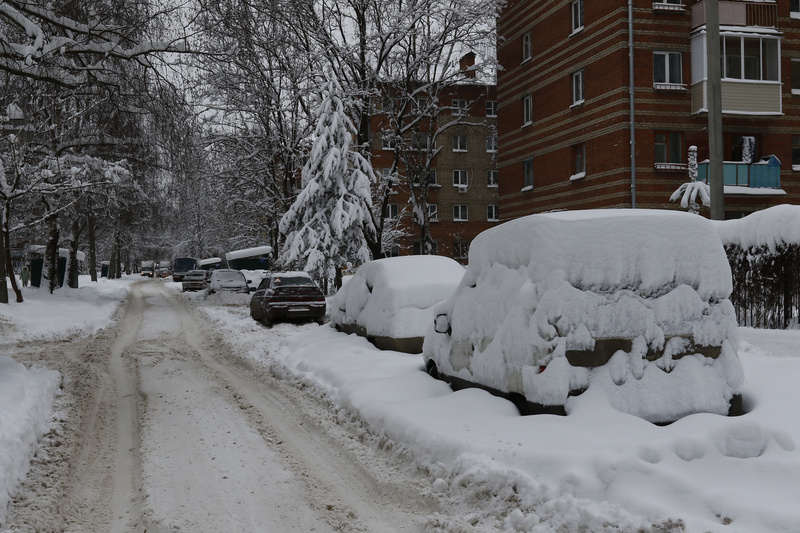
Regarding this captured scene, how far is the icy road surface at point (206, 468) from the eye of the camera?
4941 mm

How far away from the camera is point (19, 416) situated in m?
6.87

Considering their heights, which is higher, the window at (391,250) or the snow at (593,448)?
the window at (391,250)

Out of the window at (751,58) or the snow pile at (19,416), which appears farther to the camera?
the window at (751,58)

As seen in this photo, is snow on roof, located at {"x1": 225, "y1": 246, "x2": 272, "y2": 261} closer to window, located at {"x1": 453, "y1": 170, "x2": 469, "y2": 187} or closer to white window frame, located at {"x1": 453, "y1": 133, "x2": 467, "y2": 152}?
window, located at {"x1": 453, "y1": 170, "x2": 469, "y2": 187}

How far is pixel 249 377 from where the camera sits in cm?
1133

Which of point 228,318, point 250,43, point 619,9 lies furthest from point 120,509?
point 619,9

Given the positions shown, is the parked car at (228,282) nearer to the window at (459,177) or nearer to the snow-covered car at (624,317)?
the window at (459,177)

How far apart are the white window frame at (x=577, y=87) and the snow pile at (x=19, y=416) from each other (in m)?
23.6

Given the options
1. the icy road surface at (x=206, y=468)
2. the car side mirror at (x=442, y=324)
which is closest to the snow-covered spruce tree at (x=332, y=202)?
the icy road surface at (x=206, y=468)

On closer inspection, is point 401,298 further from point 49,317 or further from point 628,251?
point 49,317

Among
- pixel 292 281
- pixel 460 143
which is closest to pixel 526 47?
pixel 292 281

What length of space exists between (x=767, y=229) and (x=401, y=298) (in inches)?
263

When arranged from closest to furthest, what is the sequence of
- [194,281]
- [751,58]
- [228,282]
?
[751,58] → [228,282] → [194,281]

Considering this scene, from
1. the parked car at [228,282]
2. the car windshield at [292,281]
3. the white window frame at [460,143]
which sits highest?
the white window frame at [460,143]
